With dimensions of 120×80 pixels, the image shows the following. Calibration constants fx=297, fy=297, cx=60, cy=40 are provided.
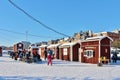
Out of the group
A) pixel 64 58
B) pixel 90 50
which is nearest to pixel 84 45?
pixel 90 50

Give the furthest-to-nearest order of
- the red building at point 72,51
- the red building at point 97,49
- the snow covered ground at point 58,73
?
the red building at point 72,51, the red building at point 97,49, the snow covered ground at point 58,73

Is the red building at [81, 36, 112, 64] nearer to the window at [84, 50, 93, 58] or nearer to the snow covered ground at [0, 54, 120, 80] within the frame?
the window at [84, 50, 93, 58]

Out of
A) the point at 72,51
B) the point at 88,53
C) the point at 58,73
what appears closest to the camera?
the point at 58,73

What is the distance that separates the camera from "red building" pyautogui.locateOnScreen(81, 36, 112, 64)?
1352 inches

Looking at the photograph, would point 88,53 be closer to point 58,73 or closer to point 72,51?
point 72,51

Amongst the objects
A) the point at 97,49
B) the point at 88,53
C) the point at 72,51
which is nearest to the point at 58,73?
the point at 97,49

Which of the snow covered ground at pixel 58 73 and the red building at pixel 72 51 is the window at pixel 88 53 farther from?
the snow covered ground at pixel 58 73

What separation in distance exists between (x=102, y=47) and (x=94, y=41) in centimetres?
144

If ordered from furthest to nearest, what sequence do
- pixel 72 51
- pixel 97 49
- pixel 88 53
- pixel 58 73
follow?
1. pixel 72 51
2. pixel 88 53
3. pixel 97 49
4. pixel 58 73

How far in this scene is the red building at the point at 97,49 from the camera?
34.3m

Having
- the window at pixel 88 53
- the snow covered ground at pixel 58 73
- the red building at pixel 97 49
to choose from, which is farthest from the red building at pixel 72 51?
the snow covered ground at pixel 58 73

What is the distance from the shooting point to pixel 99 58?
33.5 metres

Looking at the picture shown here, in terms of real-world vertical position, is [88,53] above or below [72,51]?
below

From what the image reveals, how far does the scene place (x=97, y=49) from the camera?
1363 inches
